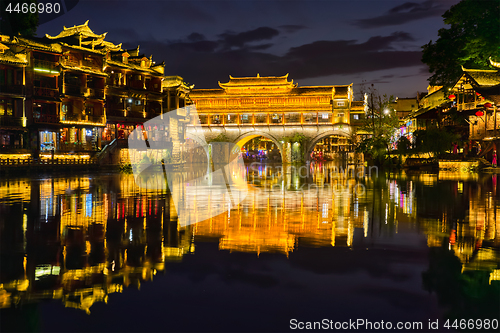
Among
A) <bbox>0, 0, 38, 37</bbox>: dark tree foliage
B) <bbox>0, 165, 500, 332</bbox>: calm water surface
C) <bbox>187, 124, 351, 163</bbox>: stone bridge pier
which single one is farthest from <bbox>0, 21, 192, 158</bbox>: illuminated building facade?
<bbox>0, 165, 500, 332</bbox>: calm water surface

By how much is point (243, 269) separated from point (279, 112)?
64.5m

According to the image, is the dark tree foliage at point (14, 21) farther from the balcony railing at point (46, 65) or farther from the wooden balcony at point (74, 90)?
the wooden balcony at point (74, 90)

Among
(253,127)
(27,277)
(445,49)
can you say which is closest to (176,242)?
(27,277)

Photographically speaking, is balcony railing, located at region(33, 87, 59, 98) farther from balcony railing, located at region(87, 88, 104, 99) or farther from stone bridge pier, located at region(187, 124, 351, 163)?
stone bridge pier, located at region(187, 124, 351, 163)

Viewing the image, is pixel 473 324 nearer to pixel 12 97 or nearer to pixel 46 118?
pixel 12 97

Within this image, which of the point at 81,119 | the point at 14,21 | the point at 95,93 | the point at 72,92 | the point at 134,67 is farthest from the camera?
the point at 134,67

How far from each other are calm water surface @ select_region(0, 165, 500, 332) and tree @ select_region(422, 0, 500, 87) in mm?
29875

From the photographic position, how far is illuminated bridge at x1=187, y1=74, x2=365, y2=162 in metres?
68.2

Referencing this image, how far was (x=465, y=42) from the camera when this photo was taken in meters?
39.9

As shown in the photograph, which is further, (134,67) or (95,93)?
(134,67)

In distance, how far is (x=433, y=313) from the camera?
5.09m

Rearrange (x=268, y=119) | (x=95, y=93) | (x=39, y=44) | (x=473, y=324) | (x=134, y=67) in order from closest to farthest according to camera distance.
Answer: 1. (x=473, y=324)
2. (x=39, y=44)
3. (x=95, y=93)
4. (x=134, y=67)
5. (x=268, y=119)

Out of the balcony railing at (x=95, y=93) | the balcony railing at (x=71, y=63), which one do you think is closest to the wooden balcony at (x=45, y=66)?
the balcony railing at (x=71, y=63)

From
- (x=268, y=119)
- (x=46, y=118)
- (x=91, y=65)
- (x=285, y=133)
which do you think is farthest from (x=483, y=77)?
(x=46, y=118)
